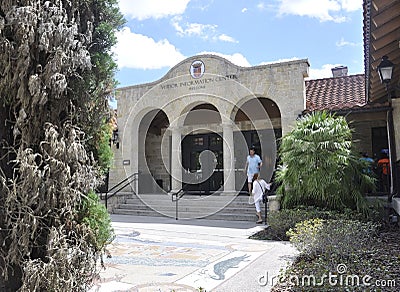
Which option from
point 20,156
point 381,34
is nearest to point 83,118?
point 20,156

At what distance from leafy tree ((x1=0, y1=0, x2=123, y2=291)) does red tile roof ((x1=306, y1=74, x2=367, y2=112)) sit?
9.11 metres

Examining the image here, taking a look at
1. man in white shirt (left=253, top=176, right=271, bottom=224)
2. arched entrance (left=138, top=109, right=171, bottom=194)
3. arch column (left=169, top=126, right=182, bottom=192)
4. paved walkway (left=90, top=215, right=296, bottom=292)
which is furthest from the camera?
arched entrance (left=138, top=109, right=171, bottom=194)

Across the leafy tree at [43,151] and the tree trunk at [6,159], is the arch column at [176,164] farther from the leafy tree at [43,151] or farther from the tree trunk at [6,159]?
the tree trunk at [6,159]

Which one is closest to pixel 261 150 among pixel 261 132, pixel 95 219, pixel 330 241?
pixel 261 132

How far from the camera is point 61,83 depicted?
3076 mm

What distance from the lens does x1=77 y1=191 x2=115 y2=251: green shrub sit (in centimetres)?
345

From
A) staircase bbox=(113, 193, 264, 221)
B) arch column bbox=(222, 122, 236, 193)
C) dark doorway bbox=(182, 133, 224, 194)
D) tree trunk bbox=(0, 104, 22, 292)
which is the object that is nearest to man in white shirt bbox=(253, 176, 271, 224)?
staircase bbox=(113, 193, 264, 221)

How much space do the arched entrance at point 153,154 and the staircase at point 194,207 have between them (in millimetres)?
2284

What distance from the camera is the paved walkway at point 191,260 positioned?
164 inches

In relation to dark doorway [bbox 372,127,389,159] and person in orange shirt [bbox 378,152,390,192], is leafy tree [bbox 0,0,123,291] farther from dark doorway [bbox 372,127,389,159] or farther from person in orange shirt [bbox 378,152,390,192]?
dark doorway [bbox 372,127,389,159]

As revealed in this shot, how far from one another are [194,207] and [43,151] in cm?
871

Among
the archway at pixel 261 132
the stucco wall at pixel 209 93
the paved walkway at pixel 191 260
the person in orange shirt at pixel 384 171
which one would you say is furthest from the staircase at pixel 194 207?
the person in orange shirt at pixel 384 171

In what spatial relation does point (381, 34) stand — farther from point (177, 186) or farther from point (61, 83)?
point (177, 186)

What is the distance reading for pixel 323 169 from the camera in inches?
323
